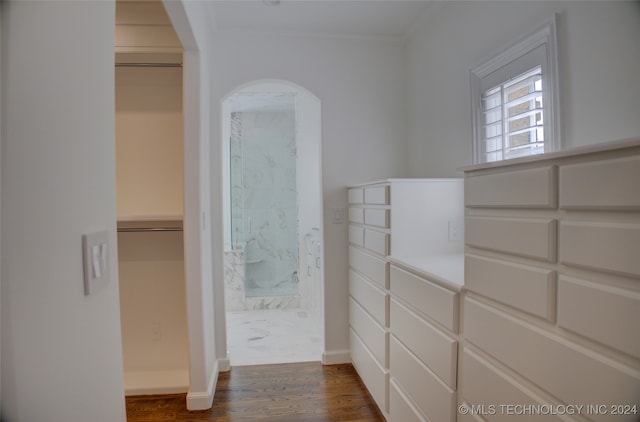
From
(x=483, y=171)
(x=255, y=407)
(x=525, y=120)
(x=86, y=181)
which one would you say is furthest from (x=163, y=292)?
(x=525, y=120)

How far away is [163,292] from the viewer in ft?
8.52

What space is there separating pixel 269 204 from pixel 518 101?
134 inches

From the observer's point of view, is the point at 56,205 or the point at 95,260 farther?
the point at 95,260

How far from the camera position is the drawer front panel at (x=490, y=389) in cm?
99

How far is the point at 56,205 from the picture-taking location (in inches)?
21.6

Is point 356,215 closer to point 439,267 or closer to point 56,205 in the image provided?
point 439,267

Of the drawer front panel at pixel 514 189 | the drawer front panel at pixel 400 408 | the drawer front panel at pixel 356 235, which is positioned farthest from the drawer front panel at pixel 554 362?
the drawer front panel at pixel 356 235

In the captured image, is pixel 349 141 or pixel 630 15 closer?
pixel 630 15

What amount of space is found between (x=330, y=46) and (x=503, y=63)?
154 cm

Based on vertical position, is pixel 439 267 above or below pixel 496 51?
below

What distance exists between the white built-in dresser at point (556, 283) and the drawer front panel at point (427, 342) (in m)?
0.12

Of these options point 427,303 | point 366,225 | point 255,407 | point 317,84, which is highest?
point 317,84

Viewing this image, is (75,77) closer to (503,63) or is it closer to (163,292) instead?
(503,63)

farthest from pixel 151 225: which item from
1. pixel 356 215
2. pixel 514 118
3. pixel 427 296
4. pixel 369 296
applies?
pixel 514 118
